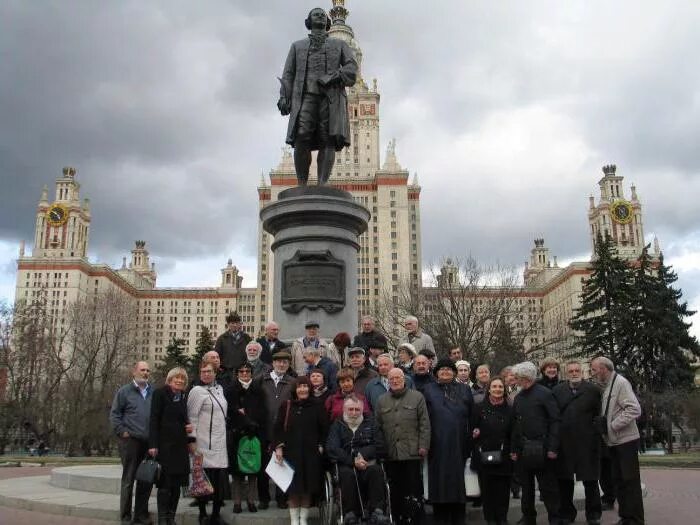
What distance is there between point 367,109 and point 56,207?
66048 millimetres

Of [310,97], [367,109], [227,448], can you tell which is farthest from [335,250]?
[367,109]

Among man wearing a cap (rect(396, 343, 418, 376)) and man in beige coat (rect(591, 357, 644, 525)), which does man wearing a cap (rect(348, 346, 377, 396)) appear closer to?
man wearing a cap (rect(396, 343, 418, 376))

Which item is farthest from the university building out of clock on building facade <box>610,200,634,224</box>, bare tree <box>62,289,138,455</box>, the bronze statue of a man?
the bronze statue of a man

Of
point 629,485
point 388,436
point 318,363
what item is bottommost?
point 629,485

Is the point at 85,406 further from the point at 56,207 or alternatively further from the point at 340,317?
the point at 56,207

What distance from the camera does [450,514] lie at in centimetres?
672

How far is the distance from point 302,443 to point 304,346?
2446 millimetres

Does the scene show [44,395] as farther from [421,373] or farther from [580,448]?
[580,448]

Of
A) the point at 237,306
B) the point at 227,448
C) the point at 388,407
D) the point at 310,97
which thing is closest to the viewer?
the point at 388,407

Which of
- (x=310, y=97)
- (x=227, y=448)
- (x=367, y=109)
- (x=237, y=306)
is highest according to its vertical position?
(x=367, y=109)

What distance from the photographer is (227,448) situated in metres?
7.19

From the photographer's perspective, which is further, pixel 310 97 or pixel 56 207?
pixel 56 207

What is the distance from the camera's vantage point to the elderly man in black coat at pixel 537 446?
21.9ft

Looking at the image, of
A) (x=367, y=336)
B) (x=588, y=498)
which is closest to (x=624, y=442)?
(x=588, y=498)
